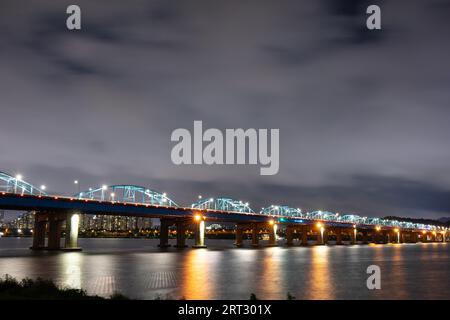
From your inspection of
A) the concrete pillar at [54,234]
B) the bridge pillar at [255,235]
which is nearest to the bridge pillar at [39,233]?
the concrete pillar at [54,234]

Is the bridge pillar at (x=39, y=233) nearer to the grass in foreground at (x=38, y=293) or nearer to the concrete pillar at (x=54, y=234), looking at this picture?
the concrete pillar at (x=54, y=234)

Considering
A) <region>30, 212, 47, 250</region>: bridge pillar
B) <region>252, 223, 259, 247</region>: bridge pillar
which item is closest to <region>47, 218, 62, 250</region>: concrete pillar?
<region>30, 212, 47, 250</region>: bridge pillar

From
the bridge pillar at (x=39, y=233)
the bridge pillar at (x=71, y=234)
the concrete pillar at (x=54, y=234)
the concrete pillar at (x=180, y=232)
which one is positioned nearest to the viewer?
the bridge pillar at (x=71, y=234)

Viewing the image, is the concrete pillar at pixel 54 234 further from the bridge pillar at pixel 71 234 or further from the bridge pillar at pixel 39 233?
the bridge pillar at pixel 71 234

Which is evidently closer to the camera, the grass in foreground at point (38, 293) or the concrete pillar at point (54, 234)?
the grass in foreground at point (38, 293)

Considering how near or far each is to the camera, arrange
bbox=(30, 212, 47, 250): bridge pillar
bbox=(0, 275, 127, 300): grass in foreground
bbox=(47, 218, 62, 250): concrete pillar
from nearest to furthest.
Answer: bbox=(0, 275, 127, 300): grass in foreground < bbox=(47, 218, 62, 250): concrete pillar < bbox=(30, 212, 47, 250): bridge pillar

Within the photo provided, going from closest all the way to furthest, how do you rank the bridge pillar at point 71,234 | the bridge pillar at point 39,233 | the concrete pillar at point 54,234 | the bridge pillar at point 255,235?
the bridge pillar at point 71,234
the concrete pillar at point 54,234
the bridge pillar at point 39,233
the bridge pillar at point 255,235

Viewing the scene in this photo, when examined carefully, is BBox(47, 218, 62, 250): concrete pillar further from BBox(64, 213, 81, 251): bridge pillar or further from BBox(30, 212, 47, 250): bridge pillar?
BBox(64, 213, 81, 251): bridge pillar
